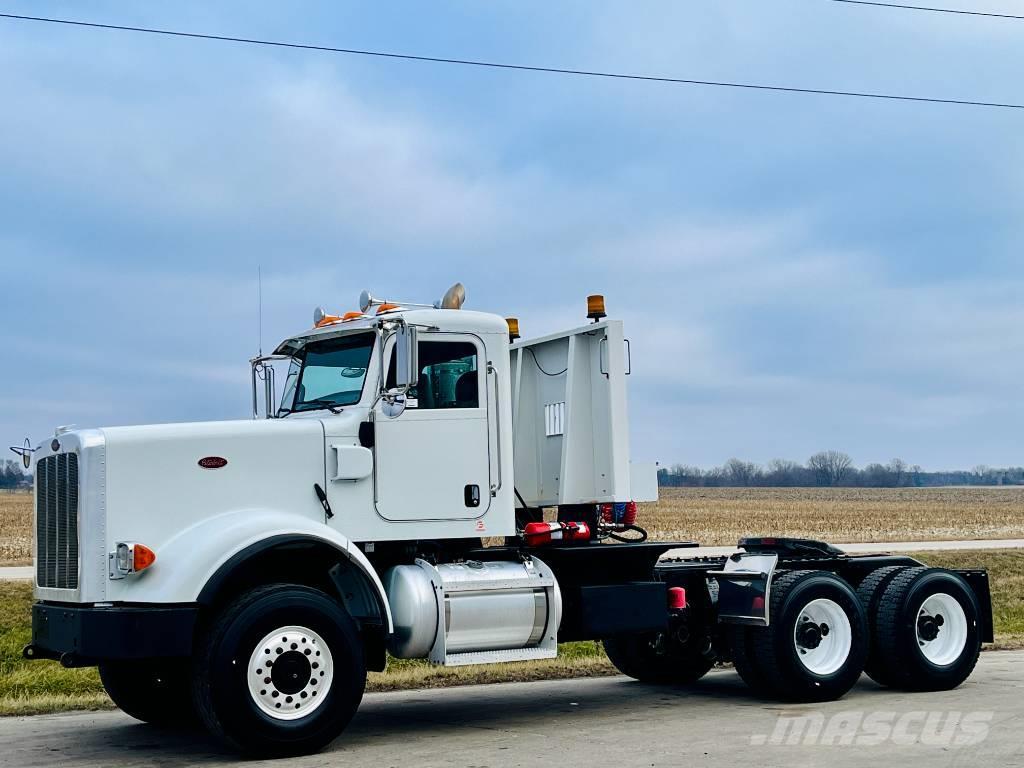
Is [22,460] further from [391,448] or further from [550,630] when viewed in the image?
[550,630]

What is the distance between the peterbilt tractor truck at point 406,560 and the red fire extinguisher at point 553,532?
2cm

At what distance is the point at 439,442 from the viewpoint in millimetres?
10695

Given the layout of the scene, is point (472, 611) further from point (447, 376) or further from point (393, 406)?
point (447, 376)

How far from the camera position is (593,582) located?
11523 mm

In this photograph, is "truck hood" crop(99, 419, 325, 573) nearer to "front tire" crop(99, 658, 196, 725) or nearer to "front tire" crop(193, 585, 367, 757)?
"front tire" crop(193, 585, 367, 757)

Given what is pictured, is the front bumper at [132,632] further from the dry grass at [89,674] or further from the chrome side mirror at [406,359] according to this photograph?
the dry grass at [89,674]

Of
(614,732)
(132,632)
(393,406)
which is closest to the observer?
(132,632)

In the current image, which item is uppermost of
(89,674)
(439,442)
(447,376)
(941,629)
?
(447,376)

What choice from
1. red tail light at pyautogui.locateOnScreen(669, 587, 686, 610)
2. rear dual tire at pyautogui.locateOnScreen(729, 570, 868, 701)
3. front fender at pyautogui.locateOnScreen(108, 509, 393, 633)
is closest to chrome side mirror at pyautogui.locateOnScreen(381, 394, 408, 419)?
front fender at pyautogui.locateOnScreen(108, 509, 393, 633)

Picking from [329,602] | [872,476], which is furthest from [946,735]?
[872,476]

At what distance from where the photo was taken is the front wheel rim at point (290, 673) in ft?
30.4

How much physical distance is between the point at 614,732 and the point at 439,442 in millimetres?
2753

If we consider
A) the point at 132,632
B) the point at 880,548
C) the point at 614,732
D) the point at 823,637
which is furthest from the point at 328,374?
the point at 880,548

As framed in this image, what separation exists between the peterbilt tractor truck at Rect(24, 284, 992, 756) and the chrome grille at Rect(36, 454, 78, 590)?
31 mm
